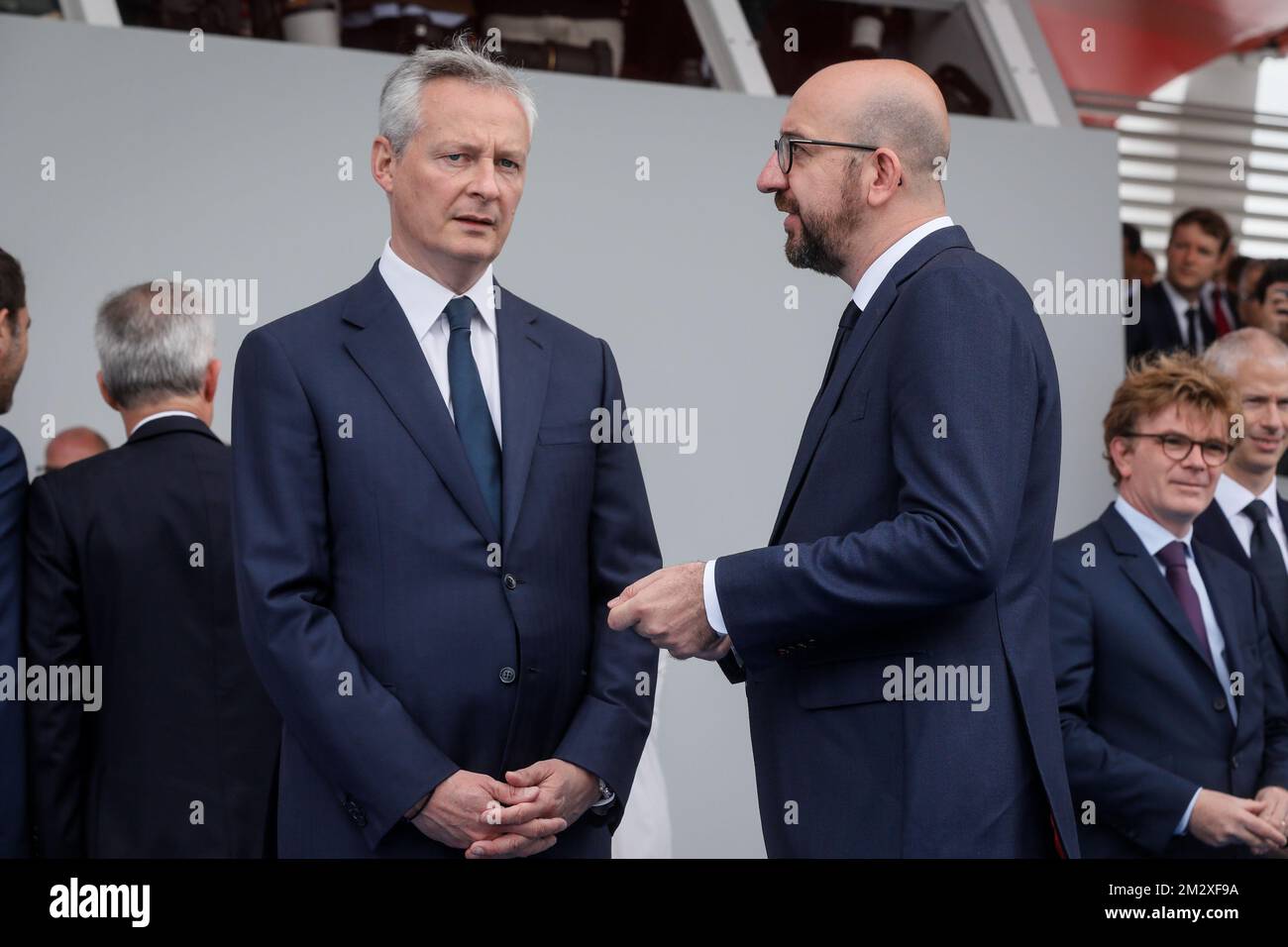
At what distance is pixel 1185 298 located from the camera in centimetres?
576

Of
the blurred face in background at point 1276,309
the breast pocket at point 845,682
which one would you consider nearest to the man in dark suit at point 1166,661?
the breast pocket at point 845,682

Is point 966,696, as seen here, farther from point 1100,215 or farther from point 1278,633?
point 1100,215

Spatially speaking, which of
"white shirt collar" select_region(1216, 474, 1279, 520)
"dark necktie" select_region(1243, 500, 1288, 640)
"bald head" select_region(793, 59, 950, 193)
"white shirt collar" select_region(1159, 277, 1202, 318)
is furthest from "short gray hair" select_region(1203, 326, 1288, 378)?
"bald head" select_region(793, 59, 950, 193)

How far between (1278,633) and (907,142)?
214 centimetres

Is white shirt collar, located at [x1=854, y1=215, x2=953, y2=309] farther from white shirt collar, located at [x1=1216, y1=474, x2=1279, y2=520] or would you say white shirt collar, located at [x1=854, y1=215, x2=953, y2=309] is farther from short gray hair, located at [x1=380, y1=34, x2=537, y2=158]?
white shirt collar, located at [x1=1216, y1=474, x2=1279, y2=520]

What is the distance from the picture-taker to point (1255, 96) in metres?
6.68

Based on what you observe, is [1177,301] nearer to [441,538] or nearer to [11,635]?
[441,538]

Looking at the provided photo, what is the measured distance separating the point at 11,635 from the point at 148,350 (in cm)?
67

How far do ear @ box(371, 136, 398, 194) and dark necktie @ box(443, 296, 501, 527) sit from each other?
0.26 meters

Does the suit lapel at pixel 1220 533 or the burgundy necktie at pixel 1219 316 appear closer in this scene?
the suit lapel at pixel 1220 533

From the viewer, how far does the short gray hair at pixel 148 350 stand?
10.4 ft

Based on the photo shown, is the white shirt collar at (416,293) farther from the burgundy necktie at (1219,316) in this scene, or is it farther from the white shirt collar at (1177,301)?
the burgundy necktie at (1219,316)

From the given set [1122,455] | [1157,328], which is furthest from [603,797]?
[1157,328]
